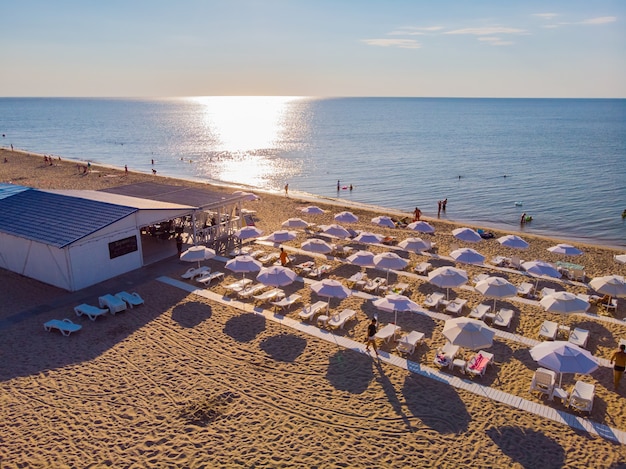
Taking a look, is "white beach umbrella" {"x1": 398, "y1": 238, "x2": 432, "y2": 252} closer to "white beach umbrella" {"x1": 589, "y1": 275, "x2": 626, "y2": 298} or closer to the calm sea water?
"white beach umbrella" {"x1": 589, "y1": 275, "x2": 626, "y2": 298}

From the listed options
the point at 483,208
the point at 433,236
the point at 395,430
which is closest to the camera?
the point at 395,430

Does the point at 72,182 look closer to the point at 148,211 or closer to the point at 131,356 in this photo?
the point at 148,211

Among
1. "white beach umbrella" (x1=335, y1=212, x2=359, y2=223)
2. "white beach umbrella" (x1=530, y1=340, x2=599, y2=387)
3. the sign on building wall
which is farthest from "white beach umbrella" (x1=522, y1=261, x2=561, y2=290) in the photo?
the sign on building wall

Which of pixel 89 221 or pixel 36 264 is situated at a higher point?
pixel 89 221

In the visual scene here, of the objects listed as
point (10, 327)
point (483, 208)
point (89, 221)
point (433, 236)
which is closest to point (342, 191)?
point (483, 208)

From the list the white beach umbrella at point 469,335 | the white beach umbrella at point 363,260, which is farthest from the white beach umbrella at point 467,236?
the white beach umbrella at point 469,335
